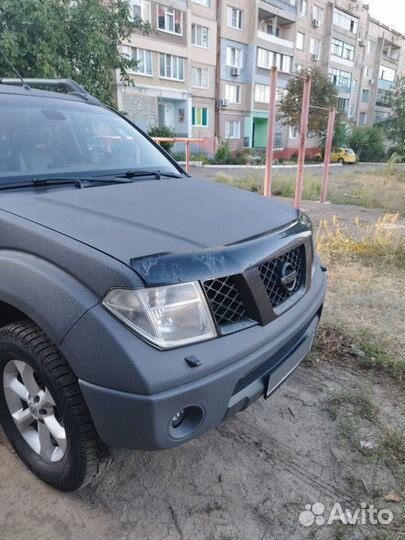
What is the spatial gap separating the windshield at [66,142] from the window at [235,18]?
31.8 meters

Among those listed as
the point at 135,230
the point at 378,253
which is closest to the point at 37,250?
the point at 135,230

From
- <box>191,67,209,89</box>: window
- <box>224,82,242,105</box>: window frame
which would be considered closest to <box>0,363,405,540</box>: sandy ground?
<box>191,67,209,89</box>: window

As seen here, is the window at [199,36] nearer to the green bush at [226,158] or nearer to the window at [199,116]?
the window at [199,116]

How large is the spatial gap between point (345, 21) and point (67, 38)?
133 feet

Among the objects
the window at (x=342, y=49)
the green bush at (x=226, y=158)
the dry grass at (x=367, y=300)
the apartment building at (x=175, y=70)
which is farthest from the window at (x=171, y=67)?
the dry grass at (x=367, y=300)

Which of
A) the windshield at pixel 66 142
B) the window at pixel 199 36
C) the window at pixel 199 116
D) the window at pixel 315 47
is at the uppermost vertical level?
the window at pixel 315 47

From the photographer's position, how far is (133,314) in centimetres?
144

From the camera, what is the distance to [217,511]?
71.3 inches

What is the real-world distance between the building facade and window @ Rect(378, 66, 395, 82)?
230 inches

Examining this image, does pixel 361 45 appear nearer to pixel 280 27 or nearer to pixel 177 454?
pixel 280 27

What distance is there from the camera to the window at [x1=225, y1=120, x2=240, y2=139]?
31494 mm

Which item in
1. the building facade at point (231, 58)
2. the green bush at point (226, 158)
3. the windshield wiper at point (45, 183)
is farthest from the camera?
the green bush at point (226, 158)

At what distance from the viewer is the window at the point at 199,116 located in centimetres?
2886

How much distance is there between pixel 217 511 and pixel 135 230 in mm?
1337
